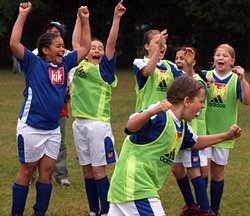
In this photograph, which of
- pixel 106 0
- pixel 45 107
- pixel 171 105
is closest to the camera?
pixel 171 105

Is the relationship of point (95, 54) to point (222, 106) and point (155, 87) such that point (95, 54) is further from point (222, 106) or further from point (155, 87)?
point (222, 106)

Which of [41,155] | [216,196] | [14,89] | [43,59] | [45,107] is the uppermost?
[43,59]

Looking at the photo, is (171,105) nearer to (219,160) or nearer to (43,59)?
(43,59)

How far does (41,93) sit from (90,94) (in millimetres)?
744

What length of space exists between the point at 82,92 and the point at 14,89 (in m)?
16.3

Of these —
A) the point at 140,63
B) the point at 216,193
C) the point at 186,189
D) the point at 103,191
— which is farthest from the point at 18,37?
the point at 216,193

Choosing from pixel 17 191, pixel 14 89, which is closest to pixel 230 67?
pixel 17 191

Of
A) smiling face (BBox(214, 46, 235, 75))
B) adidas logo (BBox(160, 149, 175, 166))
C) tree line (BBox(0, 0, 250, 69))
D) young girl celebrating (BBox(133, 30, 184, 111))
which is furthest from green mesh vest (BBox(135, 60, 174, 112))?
tree line (BBox(0, 0, 250, 69))

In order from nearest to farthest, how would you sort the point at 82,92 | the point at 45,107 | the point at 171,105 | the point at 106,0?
the point at 171,105 → the point at 45,107 → the point at 82,92 → the point at 106,0

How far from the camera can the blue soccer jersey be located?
6078mm

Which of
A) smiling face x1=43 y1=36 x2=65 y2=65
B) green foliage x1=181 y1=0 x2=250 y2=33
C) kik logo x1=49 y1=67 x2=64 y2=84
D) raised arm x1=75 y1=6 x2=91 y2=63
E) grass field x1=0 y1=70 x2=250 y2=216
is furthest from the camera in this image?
green foliage x1=181 y1=0 x2=250 y2=33

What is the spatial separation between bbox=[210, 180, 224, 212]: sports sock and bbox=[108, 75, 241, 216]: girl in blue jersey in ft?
7.52

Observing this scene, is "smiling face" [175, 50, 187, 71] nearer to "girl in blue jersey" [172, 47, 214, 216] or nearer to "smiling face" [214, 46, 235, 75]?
"girl in blue jersey" [172, 47, 214, 216]

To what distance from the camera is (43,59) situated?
247 inches
